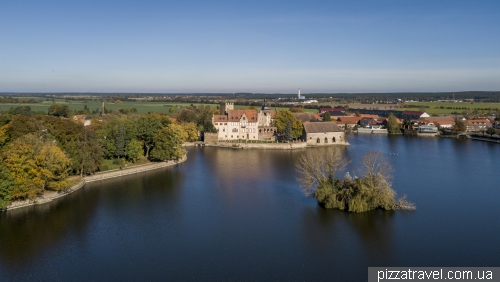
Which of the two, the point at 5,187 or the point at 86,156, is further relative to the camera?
the point at 86,156

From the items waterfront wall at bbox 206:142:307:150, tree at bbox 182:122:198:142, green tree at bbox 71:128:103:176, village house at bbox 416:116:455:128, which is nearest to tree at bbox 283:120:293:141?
waterfront wall at bbox 206:142:307:150

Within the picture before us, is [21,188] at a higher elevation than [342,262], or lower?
higher

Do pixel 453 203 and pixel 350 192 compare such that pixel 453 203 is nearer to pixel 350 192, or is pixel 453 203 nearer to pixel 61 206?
pixel 350 192

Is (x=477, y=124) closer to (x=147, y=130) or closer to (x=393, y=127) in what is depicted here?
(x=393, y=127)

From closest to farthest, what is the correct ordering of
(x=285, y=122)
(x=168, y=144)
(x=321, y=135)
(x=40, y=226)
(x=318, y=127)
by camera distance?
1. (x=40, y=226)
2. (x=168, y=144)
3. (x=321, y=135)
4. (x=318, y=127)
5. (x=285, y=122)

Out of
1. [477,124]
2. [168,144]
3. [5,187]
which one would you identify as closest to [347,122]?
[477,124]

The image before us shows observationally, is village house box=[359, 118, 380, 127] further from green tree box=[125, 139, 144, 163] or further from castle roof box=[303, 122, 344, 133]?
green tree box=[125, 139, 144, 163]

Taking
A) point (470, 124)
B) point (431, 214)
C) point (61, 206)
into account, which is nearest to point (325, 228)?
point (431, 214)
